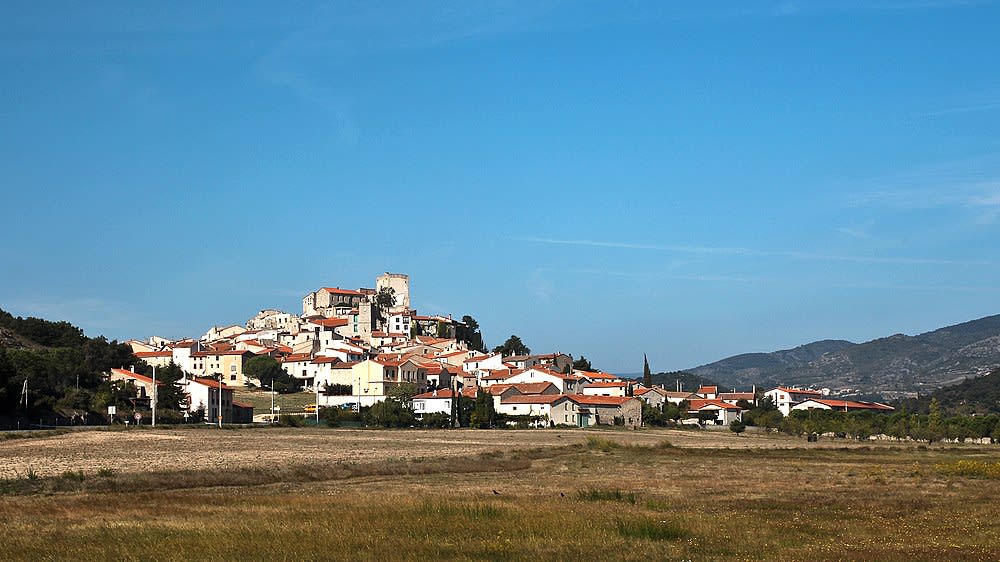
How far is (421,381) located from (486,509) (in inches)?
4587

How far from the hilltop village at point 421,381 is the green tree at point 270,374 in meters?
0.50

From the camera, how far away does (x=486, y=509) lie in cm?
2444

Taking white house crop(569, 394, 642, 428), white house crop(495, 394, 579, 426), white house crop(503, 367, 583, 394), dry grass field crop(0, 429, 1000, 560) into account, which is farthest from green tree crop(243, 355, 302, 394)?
dry grass field crop(0, 429, 1000, 560)

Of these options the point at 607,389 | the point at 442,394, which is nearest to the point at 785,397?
the point at 607,389

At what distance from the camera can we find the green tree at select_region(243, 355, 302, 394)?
149 metres

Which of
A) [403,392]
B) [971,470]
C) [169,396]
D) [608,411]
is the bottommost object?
[971,470]

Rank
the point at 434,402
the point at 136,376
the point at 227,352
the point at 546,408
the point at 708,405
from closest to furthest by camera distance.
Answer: the point at 136,376 < the point at 546,408 < the point at 434,402 < the point at 708,405 < the point at 227,352

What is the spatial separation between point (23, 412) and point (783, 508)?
76.9 meters

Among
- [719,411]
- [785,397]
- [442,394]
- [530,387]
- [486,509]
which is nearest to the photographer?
[486,509]

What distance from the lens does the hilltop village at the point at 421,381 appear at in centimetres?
11912

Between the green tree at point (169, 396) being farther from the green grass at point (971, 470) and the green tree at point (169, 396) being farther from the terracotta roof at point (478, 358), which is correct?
the green grass at point (971, 470)

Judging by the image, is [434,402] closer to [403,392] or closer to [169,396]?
[403,392]

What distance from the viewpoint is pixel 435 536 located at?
67.4 ft

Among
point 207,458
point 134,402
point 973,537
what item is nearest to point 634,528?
point 973,537
